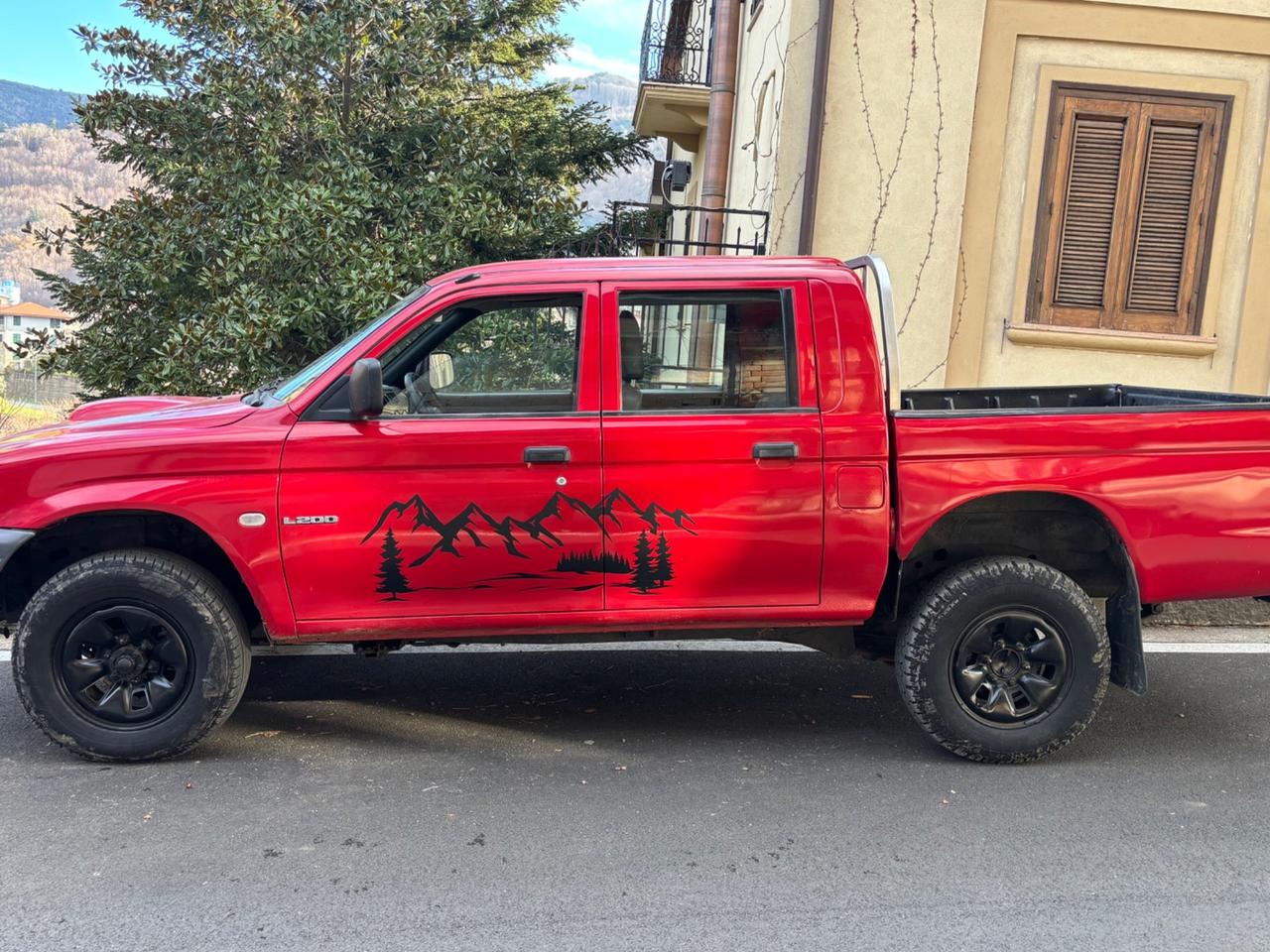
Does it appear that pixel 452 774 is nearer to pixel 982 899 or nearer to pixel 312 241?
pixel 982 899

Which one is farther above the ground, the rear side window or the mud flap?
the rear side window

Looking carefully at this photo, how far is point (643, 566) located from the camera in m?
4.32

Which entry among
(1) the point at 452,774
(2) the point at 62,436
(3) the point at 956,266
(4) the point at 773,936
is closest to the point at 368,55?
(3) the point at 956,266

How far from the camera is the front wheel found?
4391mm

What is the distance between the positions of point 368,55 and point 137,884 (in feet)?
33.1

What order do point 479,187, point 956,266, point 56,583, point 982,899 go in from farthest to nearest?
point 479,187, point 956,266, point 56,583, point 982,899

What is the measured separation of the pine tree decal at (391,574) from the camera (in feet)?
13.9

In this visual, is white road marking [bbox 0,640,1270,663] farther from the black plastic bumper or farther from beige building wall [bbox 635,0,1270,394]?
beige building wall [bbox 635,0,1270,394]

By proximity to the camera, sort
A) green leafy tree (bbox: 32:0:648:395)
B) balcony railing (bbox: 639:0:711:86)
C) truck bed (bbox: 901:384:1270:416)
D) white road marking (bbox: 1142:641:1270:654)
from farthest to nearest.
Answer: balcony railing (bbox: 639:0:711:86) → green leafy tree (bbox: 32:0:648:395) → white road marking (bbox: 1142:641:1270:654) → truck bed (bbox: 901:384:1270:416)

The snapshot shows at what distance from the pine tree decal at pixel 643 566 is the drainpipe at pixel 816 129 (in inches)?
205

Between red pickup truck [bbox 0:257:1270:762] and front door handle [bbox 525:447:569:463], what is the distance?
0.04 ft

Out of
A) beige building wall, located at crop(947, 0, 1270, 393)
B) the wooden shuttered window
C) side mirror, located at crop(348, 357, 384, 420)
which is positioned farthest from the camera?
the wooden shuttered window

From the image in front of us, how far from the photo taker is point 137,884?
3379mm

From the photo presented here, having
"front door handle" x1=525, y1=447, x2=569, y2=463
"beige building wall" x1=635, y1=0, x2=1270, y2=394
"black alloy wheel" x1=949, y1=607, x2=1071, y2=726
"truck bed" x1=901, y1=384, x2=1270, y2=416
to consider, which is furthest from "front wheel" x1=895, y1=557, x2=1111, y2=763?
"beige building wall" x1=635, y1=0, x2=1270, y2=394
